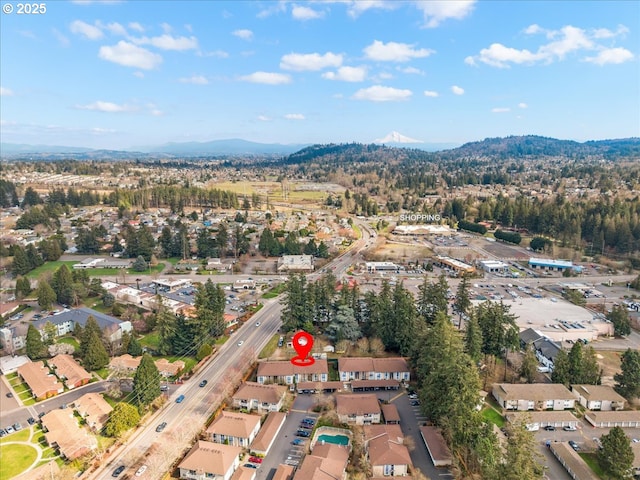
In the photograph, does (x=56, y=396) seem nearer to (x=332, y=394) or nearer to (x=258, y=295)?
(x=332, y=394)

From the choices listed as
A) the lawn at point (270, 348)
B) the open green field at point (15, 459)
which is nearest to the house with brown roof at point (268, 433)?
the lawn at point (270, 348)

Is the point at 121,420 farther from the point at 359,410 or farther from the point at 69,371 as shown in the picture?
A: the point at 359,410

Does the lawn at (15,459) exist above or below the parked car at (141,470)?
below

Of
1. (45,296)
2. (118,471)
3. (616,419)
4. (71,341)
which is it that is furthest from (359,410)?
(45,296)

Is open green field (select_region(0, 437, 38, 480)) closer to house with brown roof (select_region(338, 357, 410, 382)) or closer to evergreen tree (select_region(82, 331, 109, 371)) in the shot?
evergreen tree (select_region(82, 331, 109, 371))

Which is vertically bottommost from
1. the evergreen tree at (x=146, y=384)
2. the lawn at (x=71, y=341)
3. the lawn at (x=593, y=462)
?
the lawn at (x=71, y=341)

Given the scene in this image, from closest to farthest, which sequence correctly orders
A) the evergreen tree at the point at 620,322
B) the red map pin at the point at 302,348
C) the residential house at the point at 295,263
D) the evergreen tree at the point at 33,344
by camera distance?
the red map pin at the point at 302,348
the evergreen tree at the point at 33,344
the evergreen tree at the point at 620,322
the residential house at the point at 295,263

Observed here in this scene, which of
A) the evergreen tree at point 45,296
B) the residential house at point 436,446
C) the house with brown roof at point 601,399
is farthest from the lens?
the evergreen tree at point 45,296

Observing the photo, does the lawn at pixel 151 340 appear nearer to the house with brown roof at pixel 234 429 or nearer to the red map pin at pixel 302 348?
the red map pin at pixel 302 348
